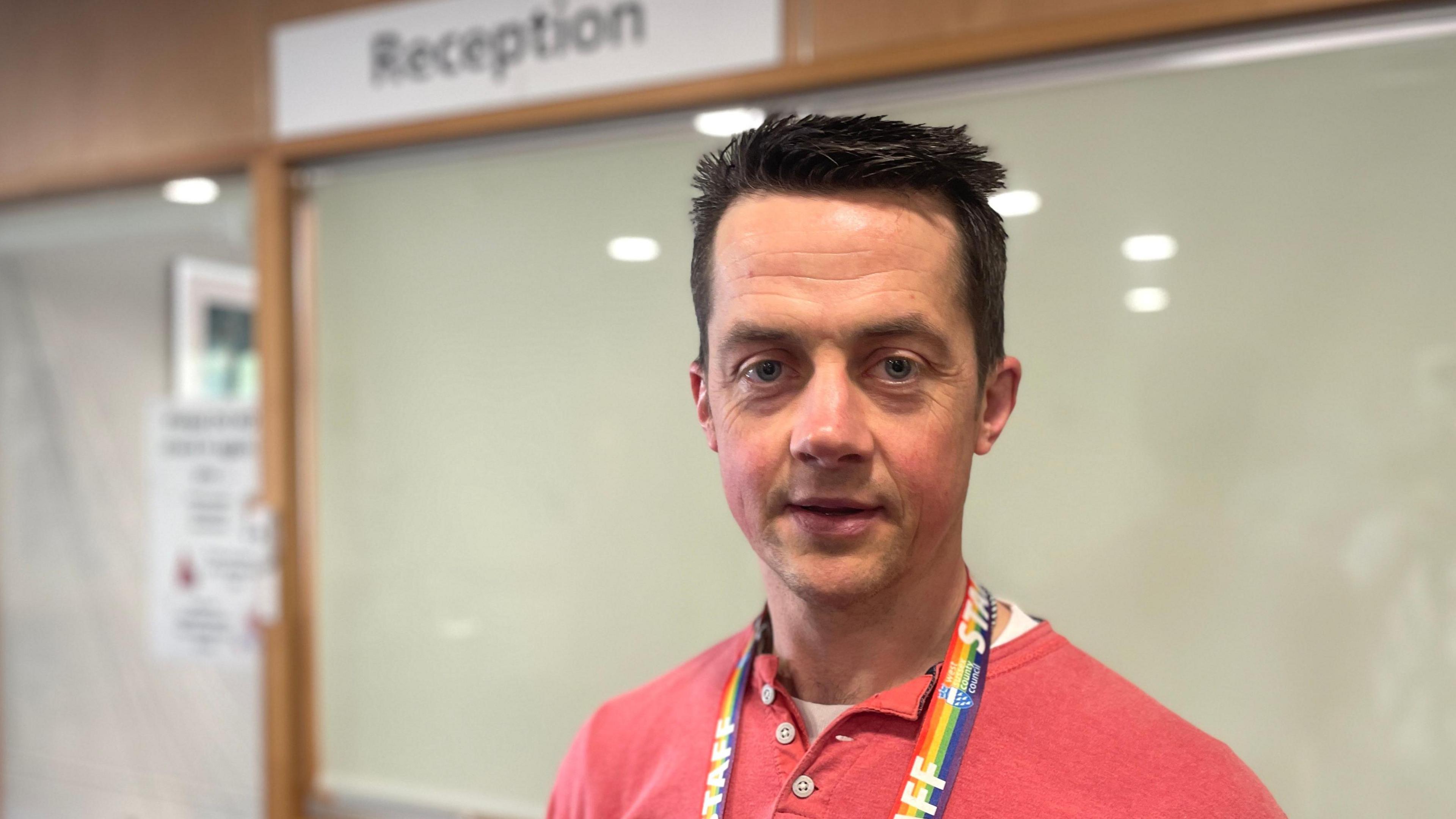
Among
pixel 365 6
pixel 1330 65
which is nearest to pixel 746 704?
pixel 1330 65

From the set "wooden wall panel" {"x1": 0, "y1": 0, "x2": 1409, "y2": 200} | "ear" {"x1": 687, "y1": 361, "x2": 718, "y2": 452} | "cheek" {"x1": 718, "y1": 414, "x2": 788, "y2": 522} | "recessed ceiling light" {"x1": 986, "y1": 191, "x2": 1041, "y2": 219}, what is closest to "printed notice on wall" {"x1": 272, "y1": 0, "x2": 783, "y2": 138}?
"wooden wall panel" {"x1": 0, "y1": 0, "x2": 1409, "y2": 200}

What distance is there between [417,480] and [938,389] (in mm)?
1663

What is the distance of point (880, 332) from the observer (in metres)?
0.73

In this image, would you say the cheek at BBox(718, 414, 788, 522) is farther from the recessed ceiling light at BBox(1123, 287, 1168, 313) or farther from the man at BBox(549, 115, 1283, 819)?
the recessed ceiling light at BBox(1123, 287, 1168, 313)

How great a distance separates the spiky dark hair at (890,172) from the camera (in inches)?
29.4

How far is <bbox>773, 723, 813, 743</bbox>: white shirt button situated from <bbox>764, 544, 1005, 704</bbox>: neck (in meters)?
0.03

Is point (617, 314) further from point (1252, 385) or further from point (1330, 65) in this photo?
point (1330, 65)

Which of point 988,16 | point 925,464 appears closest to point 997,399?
point 925,464

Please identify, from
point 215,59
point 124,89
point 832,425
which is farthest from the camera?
point 124,89

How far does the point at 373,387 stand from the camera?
2.25 meters

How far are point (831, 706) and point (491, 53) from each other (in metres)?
1.58

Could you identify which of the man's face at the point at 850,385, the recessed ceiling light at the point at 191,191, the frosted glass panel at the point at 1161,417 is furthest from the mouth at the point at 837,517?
the recessed ceiling light at the point at 191,191

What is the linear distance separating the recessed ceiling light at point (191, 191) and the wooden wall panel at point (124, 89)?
0.06 meters

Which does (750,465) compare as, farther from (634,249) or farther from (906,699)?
(634,249)
